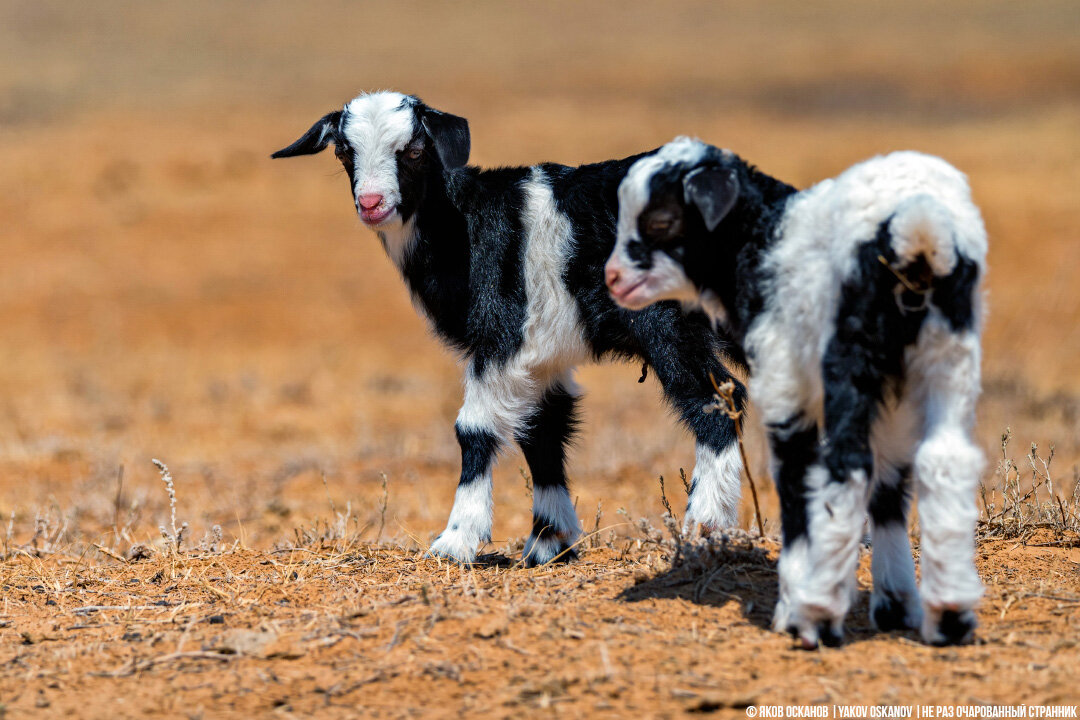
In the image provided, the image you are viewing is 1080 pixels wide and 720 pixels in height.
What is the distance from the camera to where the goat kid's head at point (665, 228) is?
425cm

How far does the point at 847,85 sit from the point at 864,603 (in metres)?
39.3

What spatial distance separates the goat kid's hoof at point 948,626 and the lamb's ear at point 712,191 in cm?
146

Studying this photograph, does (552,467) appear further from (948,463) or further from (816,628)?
(948,463)

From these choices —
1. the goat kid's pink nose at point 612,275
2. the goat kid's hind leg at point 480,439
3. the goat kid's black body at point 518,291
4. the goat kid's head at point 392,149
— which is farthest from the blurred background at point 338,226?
the goat kid's pink nose at point 612,275

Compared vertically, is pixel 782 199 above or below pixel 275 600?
above

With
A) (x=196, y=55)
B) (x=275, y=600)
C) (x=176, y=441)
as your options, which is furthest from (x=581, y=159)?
(x=196, y=55)

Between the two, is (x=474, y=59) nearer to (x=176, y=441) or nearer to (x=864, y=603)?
(x=176, y=441)

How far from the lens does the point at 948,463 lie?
370 centimetres

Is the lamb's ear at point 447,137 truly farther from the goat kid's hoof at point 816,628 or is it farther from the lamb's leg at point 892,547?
the goat kid's hoof at point 816,628

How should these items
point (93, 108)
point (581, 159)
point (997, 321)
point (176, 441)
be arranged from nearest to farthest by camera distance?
point (176, 441), point (997, 321), point (581, 159), point (93, 108)

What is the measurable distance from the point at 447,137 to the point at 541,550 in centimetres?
213

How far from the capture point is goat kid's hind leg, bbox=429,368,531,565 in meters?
5.89

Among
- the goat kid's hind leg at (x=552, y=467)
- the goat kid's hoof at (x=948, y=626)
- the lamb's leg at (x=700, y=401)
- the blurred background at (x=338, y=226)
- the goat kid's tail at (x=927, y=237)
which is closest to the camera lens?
the goat kid's tail at (x=927, y=237)

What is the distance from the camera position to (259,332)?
18.5 metres
